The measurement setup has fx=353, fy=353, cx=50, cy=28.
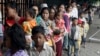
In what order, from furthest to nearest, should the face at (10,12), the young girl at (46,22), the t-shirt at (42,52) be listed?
the young girl at (46,22), the face at (10,12), the t-shirt at (42,52)

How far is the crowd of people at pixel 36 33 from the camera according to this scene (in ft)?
14.4

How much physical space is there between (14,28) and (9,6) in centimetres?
186

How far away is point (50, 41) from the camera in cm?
700

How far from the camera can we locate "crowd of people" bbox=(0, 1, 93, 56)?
14.4 ft

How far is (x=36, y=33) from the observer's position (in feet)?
16.7

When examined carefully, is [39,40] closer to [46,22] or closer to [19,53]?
[19,53]

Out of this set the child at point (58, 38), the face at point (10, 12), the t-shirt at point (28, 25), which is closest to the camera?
the face at point (10, 12)

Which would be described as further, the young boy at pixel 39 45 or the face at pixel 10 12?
the face at pixel 10 12

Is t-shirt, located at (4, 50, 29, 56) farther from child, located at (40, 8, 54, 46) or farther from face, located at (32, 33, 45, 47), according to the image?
child, located at (40, 8, 54, 46)

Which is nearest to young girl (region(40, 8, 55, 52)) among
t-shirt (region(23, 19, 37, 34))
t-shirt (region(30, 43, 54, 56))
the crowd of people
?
Answer: the crowd of people

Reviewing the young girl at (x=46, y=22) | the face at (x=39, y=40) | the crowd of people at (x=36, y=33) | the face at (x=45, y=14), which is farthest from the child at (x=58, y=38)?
Result: the face at (x=39, y=40)

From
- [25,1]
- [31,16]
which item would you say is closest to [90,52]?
[25,1]

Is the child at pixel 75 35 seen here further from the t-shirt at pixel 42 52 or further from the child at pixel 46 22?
the t-shirt at pixel 42 52

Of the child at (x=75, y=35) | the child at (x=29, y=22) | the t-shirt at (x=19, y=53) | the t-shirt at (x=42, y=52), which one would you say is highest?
the child at (x=29, y=22)
